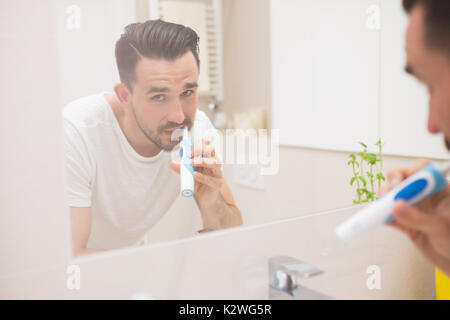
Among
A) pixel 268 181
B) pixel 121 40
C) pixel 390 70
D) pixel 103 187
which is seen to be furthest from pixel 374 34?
pixel 103 187

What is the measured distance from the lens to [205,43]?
83cm

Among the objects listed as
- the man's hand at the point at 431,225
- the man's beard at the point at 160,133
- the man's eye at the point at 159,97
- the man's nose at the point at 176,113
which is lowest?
the man's hand at the point at 431,225

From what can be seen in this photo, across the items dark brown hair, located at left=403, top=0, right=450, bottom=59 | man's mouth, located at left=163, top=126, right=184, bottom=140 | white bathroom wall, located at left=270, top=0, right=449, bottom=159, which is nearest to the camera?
dark brown hair, located at left=403, top=0, right=450, bottom=59

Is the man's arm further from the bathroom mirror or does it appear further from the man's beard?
the man's beard

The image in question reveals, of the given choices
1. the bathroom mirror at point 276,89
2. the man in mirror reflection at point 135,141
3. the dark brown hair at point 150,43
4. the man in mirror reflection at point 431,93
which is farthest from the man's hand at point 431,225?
the dark brown hair at point 150,43

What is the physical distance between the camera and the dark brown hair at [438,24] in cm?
70

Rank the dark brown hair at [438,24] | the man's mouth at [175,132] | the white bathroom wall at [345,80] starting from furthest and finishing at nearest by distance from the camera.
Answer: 1. the white bathroom wall at [345,80]
2. the man's mouth at [175,132]
3. the dark brown hair at [438,24]

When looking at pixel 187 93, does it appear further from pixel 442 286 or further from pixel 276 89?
pixel 442 286

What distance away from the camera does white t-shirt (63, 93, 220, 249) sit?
2.39ft

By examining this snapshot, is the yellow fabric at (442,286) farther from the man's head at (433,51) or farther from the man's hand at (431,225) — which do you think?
the man's head at (433,51)

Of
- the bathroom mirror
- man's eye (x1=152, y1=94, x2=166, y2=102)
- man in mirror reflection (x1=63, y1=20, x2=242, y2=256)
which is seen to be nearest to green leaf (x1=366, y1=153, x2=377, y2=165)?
the bathroom mirror

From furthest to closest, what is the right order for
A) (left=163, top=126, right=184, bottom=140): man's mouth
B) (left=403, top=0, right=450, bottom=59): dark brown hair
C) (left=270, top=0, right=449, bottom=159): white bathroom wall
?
(left=270, top=0, right=449, bottom=159): white bathroom wall < (left=163, top=126, right=184, bottom=140): man's mouth < (left=403, top=0, right=450, bottom=59): dark brown hair

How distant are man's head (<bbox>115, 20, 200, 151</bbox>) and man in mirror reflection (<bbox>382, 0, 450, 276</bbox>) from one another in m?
0.40

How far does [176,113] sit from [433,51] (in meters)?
0.45
